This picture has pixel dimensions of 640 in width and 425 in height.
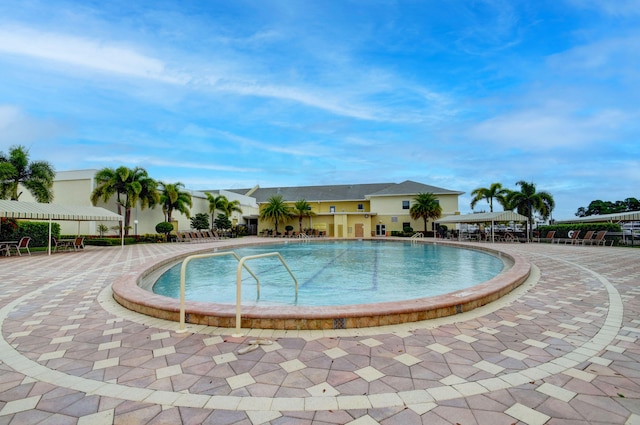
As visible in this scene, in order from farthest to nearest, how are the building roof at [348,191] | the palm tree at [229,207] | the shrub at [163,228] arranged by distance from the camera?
the building roof at [348,191]
the palm tree at [229,207]
the shrub at [163,228]

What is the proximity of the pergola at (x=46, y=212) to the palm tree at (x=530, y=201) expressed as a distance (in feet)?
99.1

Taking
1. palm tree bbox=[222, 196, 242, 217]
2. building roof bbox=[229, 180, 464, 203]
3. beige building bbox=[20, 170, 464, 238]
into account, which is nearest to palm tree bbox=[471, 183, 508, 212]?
building roof bbox=[229, 180, 464, 203]

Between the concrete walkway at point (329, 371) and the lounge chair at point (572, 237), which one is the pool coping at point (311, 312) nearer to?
the concrete walkway at point (329, 371)

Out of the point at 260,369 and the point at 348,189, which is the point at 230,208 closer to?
the point at 348,189

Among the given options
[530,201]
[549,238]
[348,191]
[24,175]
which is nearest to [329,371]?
[24,175]

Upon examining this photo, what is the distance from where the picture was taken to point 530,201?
990 inches

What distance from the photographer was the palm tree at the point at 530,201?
25.0 meters

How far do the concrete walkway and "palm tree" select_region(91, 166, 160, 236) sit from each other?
730 inches

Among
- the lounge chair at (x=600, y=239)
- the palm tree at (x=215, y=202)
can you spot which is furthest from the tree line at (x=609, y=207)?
the palm tree at (x=215, y=202)

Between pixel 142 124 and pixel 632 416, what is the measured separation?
26072 millimetres

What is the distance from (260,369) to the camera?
2797mm

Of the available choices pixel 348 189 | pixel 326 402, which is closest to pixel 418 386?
pixel 326 402

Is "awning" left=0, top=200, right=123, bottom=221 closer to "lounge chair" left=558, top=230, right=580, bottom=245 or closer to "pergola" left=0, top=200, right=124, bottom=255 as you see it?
"pergola" left=0, top=200, right=124, bottom=255

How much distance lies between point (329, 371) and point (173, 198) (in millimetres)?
24923
